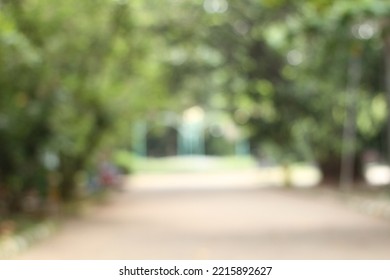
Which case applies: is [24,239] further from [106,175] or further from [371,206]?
[106,175]

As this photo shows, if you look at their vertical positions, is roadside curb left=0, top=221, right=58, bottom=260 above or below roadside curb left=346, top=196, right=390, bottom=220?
below

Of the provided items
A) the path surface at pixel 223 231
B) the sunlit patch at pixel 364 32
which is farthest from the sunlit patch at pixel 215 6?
the sunlit patch at pixel 364 32

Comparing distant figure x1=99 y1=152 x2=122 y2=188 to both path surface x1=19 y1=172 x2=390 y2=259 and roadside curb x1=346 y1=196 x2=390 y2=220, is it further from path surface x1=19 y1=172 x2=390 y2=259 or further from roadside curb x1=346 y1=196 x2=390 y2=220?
roadside curb x1=346 y1=196 x2=390 y2=220

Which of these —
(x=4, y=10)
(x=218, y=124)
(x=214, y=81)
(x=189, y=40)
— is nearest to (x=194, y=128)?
(x=218, y=124)

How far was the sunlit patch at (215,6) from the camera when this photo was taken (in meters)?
12.6

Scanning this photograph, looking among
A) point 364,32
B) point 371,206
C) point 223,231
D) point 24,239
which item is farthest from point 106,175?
point 24,239

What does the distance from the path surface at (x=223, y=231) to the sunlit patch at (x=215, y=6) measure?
311 cm

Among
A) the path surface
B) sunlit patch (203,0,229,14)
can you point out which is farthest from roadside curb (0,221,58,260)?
sunlit patch (203,0,229,14)

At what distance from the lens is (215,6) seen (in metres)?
12.9

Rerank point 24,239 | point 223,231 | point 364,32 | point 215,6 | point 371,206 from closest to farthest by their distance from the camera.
Answer: point 24,239 < point 223,231 < point 364,32 < point 371,206 < point 215,6

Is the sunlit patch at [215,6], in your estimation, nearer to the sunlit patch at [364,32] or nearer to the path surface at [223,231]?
the path surface at [223,231]

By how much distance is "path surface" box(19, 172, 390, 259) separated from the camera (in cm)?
617

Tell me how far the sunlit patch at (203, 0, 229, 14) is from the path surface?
3107 millimetres

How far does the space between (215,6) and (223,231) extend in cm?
585
